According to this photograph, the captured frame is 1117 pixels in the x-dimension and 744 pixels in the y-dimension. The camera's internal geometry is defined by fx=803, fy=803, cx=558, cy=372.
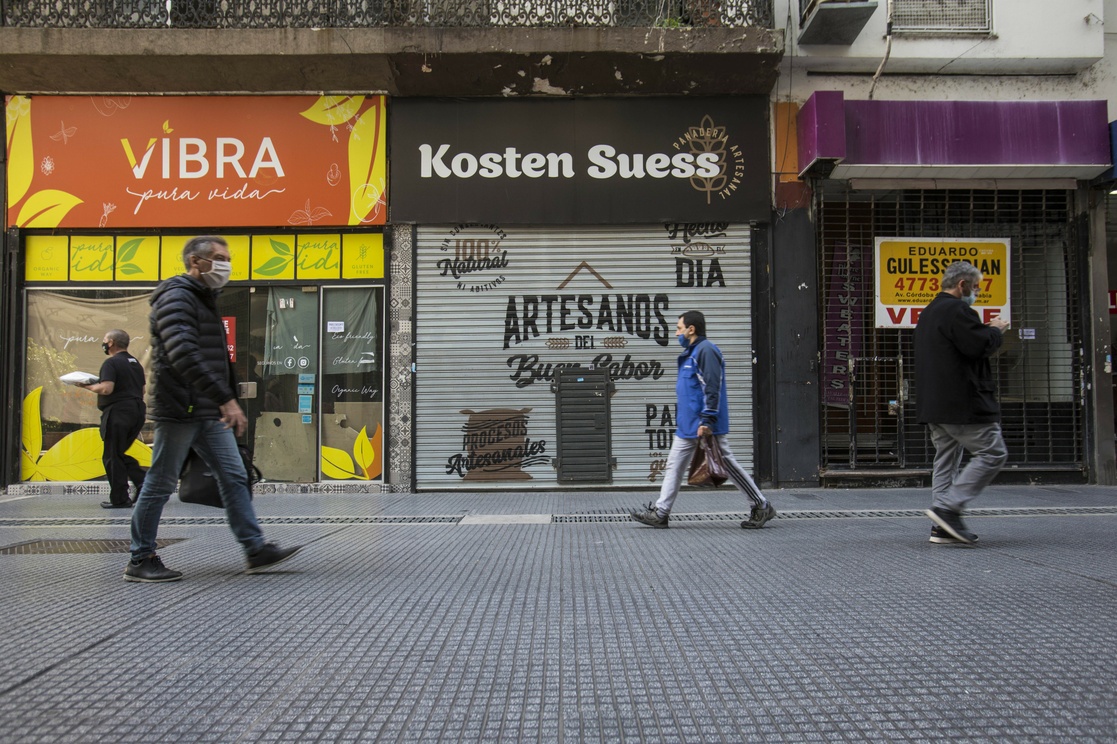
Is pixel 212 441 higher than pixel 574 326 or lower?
lower

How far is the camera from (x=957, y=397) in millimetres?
5496

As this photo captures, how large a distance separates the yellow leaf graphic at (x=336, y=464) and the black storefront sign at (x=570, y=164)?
304 centimetres

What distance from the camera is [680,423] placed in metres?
6.66

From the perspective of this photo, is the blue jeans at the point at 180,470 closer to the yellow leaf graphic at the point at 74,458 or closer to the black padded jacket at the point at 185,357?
the black padded jacket at the point at 185,357

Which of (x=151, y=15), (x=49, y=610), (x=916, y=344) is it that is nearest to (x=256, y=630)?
(x=49, y=610)

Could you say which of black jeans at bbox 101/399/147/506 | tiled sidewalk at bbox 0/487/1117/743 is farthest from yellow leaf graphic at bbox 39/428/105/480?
tiled sidewalk at bbox 0/487/1117/743

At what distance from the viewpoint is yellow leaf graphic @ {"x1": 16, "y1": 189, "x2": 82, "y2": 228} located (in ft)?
32.9

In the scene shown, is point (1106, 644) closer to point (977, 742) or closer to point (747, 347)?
point (977, 742)

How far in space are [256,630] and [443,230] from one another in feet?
23.8

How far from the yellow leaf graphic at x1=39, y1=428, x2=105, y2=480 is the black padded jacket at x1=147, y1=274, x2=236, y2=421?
650cm

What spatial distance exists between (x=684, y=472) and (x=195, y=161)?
7453 millimetres

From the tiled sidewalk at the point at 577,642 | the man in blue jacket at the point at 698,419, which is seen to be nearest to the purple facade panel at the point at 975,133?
the man in blue jacket at the point at 698,419

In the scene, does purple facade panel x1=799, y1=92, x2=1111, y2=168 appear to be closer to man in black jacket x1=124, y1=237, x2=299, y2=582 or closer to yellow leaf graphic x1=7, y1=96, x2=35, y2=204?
man in black jacket x1=124, y1=237, x2=299, y2=582

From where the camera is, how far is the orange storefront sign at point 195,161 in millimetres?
10047
